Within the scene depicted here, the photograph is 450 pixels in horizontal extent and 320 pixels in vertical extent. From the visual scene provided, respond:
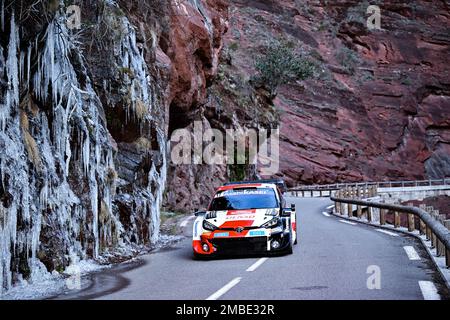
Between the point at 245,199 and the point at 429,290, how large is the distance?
611 centimetres

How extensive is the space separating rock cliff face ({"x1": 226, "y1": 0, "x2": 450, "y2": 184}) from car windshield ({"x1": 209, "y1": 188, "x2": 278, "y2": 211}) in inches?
1632

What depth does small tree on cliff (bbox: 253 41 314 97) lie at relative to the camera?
5775cm

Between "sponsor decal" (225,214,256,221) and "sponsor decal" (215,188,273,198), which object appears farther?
"sponsor decal" (215,188,273,198)

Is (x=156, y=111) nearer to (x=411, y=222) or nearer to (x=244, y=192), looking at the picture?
(x=244, y=192)

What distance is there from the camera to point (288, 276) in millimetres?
9711

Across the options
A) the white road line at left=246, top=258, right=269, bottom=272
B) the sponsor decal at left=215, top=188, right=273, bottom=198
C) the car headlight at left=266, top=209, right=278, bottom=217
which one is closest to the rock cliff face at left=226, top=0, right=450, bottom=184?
the sponsor decal at left=215, top=188, right=273, bottom=198

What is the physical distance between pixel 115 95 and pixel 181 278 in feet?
27.0

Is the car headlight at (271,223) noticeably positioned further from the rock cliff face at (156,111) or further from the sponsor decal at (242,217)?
the rock cliff face at (156,111)

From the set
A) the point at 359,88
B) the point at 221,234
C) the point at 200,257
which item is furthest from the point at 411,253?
the point at 359,88

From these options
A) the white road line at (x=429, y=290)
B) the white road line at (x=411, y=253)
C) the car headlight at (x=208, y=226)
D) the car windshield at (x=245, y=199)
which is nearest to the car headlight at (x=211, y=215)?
the car headlight at (x=208, y=226)

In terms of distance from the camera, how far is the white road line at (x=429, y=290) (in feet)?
24.7

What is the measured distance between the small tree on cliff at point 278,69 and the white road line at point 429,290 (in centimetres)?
4967

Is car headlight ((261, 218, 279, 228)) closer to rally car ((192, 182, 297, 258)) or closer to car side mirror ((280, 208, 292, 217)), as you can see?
rally car ((192, 182, 297, 258))
